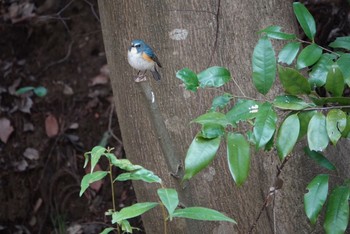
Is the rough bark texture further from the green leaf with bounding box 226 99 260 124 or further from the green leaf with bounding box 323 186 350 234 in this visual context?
the green leaf with bounding box 226 99 260 124

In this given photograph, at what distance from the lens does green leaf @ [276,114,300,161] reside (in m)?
1.58

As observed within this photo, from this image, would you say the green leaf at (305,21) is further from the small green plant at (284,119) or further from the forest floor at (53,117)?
the forest floor at (53,117)

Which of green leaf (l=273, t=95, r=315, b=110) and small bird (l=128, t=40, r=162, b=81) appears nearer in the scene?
green leaf (l=273, t=95, r=315, b=110)

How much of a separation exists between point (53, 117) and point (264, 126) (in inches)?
138

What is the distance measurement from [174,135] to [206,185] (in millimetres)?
243

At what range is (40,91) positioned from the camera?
15.8ft

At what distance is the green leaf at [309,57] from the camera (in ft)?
6.25

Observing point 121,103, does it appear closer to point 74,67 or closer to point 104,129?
point 104,129

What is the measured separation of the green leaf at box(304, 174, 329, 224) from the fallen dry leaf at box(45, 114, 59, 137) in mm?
3214

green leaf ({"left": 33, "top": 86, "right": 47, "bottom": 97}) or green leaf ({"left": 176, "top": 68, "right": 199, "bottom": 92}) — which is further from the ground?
green leaf ({"left": 176, "top": 68, "right": 199, "bottom": 92})

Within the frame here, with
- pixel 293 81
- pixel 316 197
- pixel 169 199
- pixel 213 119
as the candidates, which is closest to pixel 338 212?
pixel 316 197

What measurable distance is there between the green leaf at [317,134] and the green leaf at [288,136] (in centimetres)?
5

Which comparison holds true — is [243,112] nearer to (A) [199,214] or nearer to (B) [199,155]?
(B) [199,155]

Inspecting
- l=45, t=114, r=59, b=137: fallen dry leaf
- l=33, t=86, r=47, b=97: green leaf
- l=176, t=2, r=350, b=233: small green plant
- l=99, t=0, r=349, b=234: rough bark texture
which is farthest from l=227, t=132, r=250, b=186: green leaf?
l=33, t=86, r=47, b=97: green leaf
